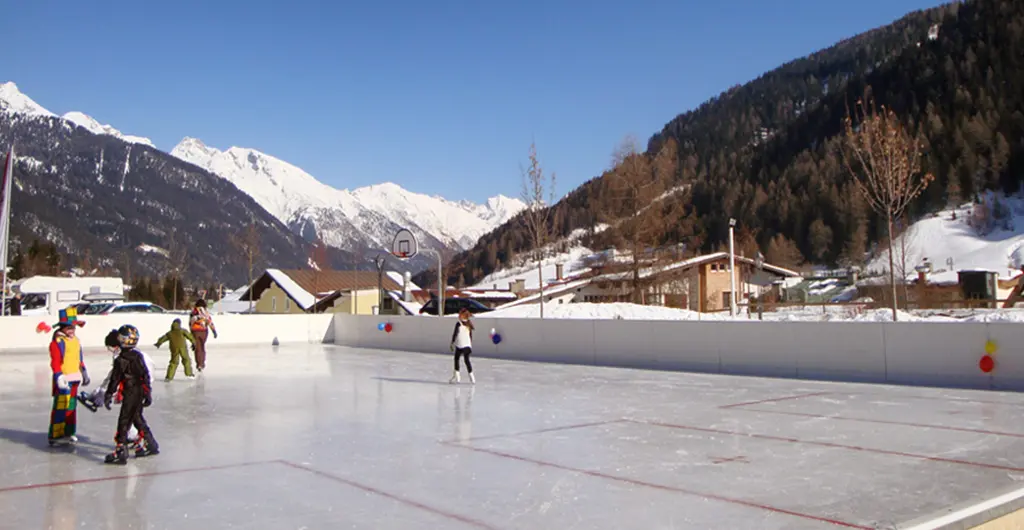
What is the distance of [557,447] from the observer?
973cm

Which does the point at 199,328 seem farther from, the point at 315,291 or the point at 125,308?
the point at 315,291

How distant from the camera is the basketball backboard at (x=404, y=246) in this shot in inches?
1335

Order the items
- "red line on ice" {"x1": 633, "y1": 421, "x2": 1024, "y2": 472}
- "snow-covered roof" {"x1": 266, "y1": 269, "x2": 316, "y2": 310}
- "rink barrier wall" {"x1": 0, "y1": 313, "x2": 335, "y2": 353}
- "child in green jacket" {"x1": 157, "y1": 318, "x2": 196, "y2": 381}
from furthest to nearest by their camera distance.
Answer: "snow-covered roof" {"x1": 266, "y1": 269, "x2": 316, "y2": 310} → "rink barrier wall" {"x1": 0, "y1": 313, "x2": 335, "y2": 353} → "child in green jacket" {"x1": 157, "y1": 318, "x2": 196, "y2": 381} → "red line on ice" {"x1": 633, "y1": 421, "x2": 1024, "y2": 472}

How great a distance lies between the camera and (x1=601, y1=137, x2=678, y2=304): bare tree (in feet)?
138

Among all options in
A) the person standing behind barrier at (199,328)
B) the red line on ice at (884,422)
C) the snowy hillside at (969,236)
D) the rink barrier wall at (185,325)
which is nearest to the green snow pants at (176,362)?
the person standing behind barrier at (199,328)

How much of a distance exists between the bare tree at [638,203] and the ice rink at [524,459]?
25803mm

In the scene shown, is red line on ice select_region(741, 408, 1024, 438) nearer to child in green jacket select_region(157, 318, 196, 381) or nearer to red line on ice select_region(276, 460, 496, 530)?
red line on ice select_region(276, 460, 496, 530)

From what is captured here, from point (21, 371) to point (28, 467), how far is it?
13.9m

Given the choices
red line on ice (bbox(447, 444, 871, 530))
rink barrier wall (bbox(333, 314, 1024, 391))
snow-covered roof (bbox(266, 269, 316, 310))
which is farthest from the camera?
snow-covered roof (bbox(266, 269, 316, 310))

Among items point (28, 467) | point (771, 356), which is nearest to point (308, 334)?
point (771, 356)

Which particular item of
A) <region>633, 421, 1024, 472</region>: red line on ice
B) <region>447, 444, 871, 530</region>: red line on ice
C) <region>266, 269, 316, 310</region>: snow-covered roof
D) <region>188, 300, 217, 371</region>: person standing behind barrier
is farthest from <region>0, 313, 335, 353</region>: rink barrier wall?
<region>266, 269, 316, 310</region>: snow-covered roof

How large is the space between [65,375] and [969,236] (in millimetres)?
114491

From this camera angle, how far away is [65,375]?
9.29 m

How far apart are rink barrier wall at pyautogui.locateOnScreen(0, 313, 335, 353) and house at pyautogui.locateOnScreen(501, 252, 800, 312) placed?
14476 mm
